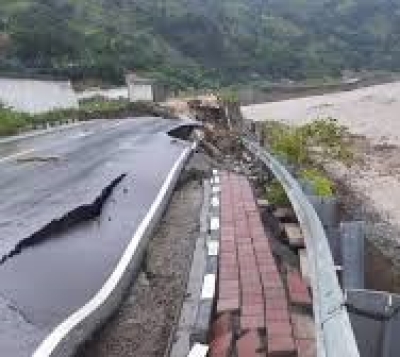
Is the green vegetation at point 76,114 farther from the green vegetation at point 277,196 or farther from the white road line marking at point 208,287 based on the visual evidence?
the white road line marking at point 208,287

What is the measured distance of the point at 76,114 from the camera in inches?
1754

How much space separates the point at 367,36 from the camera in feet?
527

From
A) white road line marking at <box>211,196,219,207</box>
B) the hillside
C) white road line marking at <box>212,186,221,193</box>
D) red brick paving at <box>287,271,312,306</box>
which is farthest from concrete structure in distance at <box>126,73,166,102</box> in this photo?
red brick paving at <box>287,271,312,306</box>

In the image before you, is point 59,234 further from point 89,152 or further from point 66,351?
point 89,152

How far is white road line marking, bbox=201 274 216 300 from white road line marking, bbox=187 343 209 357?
3.15ft

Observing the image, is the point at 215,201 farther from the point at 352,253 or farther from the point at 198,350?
the point at 198,350

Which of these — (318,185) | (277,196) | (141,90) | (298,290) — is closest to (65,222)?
(277,196)

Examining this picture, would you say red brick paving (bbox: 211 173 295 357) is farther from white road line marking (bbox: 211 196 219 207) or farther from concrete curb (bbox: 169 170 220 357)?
white road line marking (bbox: 211 196 219 207)

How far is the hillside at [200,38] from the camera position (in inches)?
2945

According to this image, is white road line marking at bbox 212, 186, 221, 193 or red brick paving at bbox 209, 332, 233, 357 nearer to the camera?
red brick paving at bbox 209, 332, 233, 357

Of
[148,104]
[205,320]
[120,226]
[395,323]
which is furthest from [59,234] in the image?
[148,104]

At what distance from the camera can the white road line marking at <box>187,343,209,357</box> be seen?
6.52 meters

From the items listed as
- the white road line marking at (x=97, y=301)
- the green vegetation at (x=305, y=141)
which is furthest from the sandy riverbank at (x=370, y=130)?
the white road line marking at (x=97, y=301)

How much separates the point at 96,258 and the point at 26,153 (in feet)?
40.5
